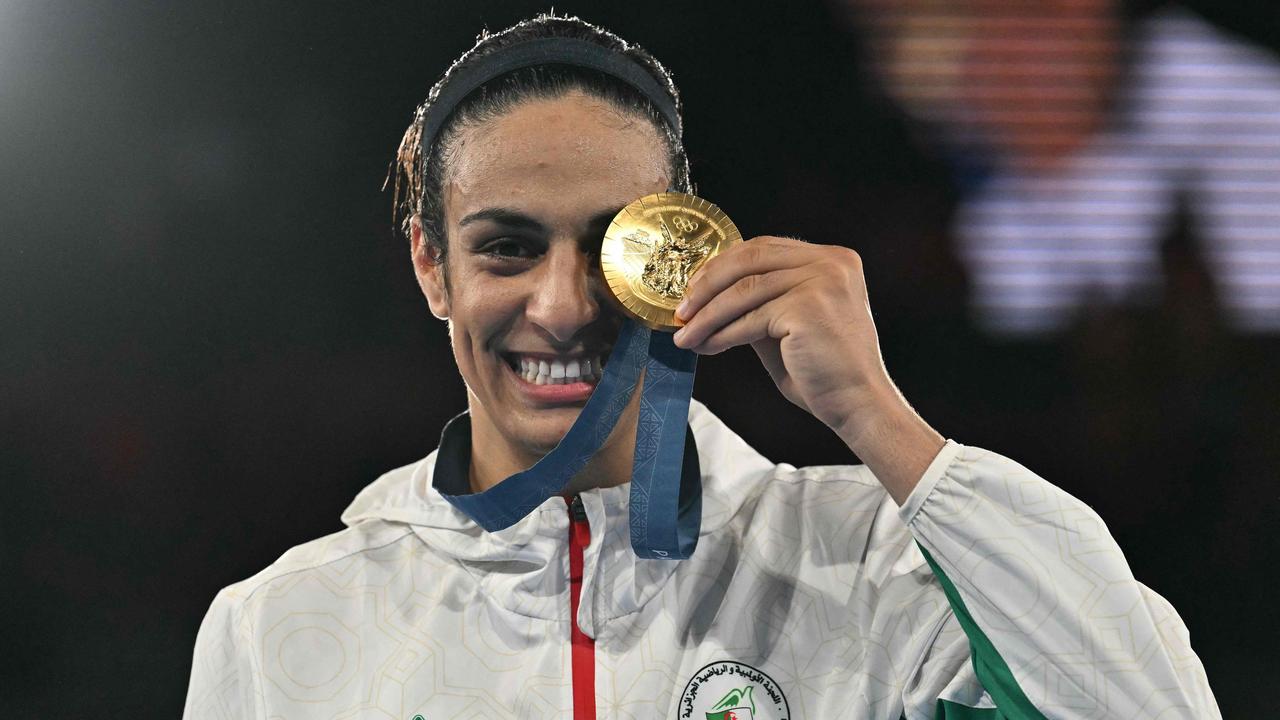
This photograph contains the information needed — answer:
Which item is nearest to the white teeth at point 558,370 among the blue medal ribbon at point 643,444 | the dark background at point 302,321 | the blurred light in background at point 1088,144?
the blue medal ribbon at point 643,444

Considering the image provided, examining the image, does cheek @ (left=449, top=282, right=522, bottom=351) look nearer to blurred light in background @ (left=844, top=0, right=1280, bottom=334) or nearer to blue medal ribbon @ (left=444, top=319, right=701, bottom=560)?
blue medal ribbon @ (left=444, top=319, right=701, bottom=560)

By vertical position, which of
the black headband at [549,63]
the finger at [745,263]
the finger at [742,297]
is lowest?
the finger at [742,297]

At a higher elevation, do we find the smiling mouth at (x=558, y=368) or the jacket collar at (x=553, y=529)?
the smiling mouth at (x=558, y=368)

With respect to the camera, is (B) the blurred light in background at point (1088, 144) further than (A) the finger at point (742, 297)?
Yes

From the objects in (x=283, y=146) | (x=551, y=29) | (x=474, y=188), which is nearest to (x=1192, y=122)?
(x=551, y=29)

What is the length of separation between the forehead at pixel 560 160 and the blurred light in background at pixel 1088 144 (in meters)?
0.89

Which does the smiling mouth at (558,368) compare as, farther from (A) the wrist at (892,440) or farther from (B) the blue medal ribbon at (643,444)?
(A) the wrist at (892,440)

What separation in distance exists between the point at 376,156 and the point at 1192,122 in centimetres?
183

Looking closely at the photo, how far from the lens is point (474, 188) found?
6.95 ft

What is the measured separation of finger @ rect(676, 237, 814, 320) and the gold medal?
85 mm

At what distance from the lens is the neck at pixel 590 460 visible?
2.13 meters

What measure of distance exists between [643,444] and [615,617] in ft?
0.94

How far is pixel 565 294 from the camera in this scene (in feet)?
6.54

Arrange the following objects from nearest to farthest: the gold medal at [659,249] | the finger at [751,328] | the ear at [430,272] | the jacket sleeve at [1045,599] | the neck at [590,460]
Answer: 1. the jacket sleeve at [1045,599]
2. the finger at [751,328]
3. the gold medal at [659,249]
4. the neck at [590,460]
5. the ear at [430,272]
